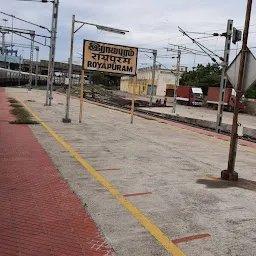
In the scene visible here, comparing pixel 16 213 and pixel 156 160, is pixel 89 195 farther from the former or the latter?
pixel 156 160

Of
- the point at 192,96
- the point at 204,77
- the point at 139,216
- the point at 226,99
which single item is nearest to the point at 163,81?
the point at 204,77

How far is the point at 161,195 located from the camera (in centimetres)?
657

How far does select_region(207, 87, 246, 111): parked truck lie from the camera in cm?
4826

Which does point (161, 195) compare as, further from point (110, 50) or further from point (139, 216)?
point (110, 50)

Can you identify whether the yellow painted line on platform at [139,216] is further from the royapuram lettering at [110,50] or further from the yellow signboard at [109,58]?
the royapuram lettering at [110,50]

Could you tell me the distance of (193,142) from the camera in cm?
1405

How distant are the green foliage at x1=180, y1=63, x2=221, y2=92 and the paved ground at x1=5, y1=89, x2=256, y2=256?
61.4m

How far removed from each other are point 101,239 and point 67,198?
172 cm

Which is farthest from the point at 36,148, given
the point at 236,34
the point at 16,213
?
the point at 236,34

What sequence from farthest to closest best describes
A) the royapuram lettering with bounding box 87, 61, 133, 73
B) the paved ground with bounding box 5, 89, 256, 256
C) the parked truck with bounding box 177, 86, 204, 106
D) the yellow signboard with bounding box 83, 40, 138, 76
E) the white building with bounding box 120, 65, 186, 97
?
the white building with bounding box 120, 65, 186, 97
the parked truck with bounding box 177, 86, 204, 106
the royapuram lettering with bounding box 87, 61, 133, 73
the yellow signboard with bounding box 83, 40, 138, 76
the paved ground with bounding box 5, 89, 256, 256

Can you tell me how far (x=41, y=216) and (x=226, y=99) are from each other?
153 feet

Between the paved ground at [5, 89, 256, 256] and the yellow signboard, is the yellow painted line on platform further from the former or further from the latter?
the yellow signboard

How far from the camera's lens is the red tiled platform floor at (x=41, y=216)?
440 cm

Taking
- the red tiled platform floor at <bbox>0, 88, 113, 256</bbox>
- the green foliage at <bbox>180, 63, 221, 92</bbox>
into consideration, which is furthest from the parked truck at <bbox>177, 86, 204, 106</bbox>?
the red tiled platform floor at <bbox>0, 88, 113, 256</bbox>
